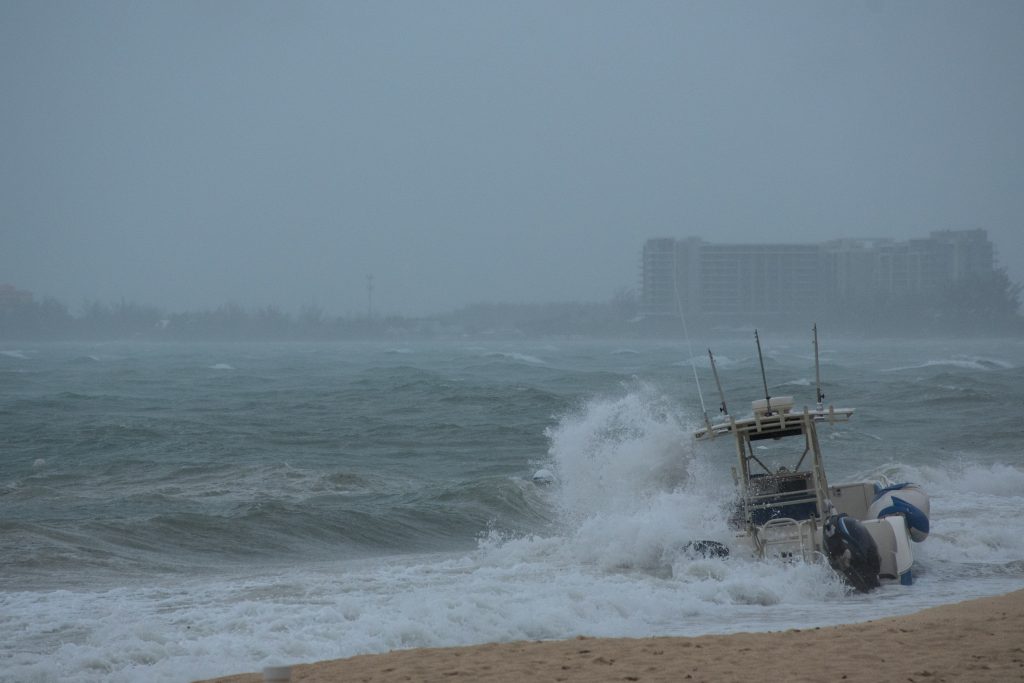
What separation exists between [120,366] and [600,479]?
2584 inches

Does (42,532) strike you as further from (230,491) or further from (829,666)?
(829,666)

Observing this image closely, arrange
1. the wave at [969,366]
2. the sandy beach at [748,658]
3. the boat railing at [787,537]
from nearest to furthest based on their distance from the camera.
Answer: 1. the sandy beach at [748,658]
2. the boat railing at [787,537]
3. the wave at [969,366]

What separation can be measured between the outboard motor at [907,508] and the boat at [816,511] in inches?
0.5

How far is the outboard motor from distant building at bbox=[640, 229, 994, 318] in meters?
139

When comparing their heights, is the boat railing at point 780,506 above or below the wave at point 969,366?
above

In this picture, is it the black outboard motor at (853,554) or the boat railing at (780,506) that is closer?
the black outboard motor at (853,554)

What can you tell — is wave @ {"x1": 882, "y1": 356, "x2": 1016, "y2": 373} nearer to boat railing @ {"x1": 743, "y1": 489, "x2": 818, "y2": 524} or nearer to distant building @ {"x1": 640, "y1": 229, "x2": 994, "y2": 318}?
boat railing @ {"x1": 743, "y1": 489, "x2": 818, "y2": 524}

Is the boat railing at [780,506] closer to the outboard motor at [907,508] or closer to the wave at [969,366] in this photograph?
the outboard motor at [907,508]

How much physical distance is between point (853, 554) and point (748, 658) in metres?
4.24

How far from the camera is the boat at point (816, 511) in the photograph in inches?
543

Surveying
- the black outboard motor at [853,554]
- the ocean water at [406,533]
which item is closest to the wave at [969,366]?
the ocean water at [406,533]

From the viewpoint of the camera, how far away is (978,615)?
11211mm

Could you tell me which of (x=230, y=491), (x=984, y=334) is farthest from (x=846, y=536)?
(x=984, y=334)

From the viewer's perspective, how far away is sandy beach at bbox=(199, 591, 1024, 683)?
9.20 metres
